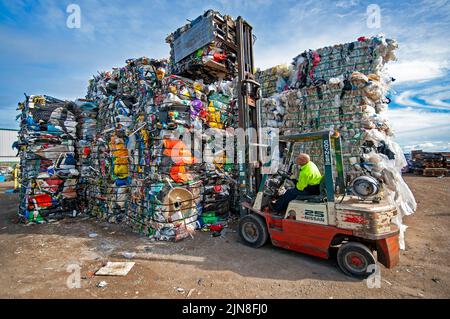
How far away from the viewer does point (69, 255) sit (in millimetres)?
4355

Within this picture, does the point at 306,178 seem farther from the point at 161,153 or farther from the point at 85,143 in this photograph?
the point at 85,143

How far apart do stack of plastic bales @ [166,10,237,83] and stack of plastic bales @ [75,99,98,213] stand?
3509 millimetres

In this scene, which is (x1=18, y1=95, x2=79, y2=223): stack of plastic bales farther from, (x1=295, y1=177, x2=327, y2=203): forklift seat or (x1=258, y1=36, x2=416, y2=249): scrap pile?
(x1=295, y1=177, x2=327, y2=203): forklift seat

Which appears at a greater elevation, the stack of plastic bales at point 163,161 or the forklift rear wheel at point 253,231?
the stack of plastic bales at point 163,161

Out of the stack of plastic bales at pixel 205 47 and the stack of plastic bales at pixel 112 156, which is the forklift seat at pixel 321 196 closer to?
the stack of plastic bales at pixel 205 47

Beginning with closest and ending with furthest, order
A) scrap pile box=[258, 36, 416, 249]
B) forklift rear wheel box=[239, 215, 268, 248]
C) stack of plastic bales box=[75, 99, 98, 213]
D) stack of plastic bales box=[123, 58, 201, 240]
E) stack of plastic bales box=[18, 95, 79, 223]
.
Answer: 1. forklift rear wheel box=[239, 215, 268, 248]
2. stack of plastic bales box=[123, 58, 201, 240]
3. scrap pile box=[258, 36, 416, 249]
4. stack of plastic bales box=[18, 95, 79, 223]
5. stack of plastic bales box=[75, 99, 98, 213]

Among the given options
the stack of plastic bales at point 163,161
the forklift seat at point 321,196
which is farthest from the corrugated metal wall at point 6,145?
the forklift seat at point 321,196

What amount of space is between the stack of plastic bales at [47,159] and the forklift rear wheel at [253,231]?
5657mm

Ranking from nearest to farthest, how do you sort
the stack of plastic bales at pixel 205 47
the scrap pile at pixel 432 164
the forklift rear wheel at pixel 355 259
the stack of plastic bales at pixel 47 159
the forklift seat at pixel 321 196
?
the forklift rear wheel at pixel 355 259
the forklift seat at pixel 321 196
the stack of plastic bales at pixel 205 47
the stack of plastic bales at pixel 47 159
the scrap pile at pixel 432 164

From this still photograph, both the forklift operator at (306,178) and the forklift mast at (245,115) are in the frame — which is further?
the forklift mast at (245,115)

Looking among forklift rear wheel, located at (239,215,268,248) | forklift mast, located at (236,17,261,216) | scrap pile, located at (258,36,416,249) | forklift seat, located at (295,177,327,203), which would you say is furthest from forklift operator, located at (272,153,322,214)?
scrap pile, located at (258,36,416,249)

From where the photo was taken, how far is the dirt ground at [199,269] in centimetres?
313

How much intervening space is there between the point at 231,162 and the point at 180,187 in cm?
209

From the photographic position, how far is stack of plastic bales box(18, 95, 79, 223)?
6.71 metres
